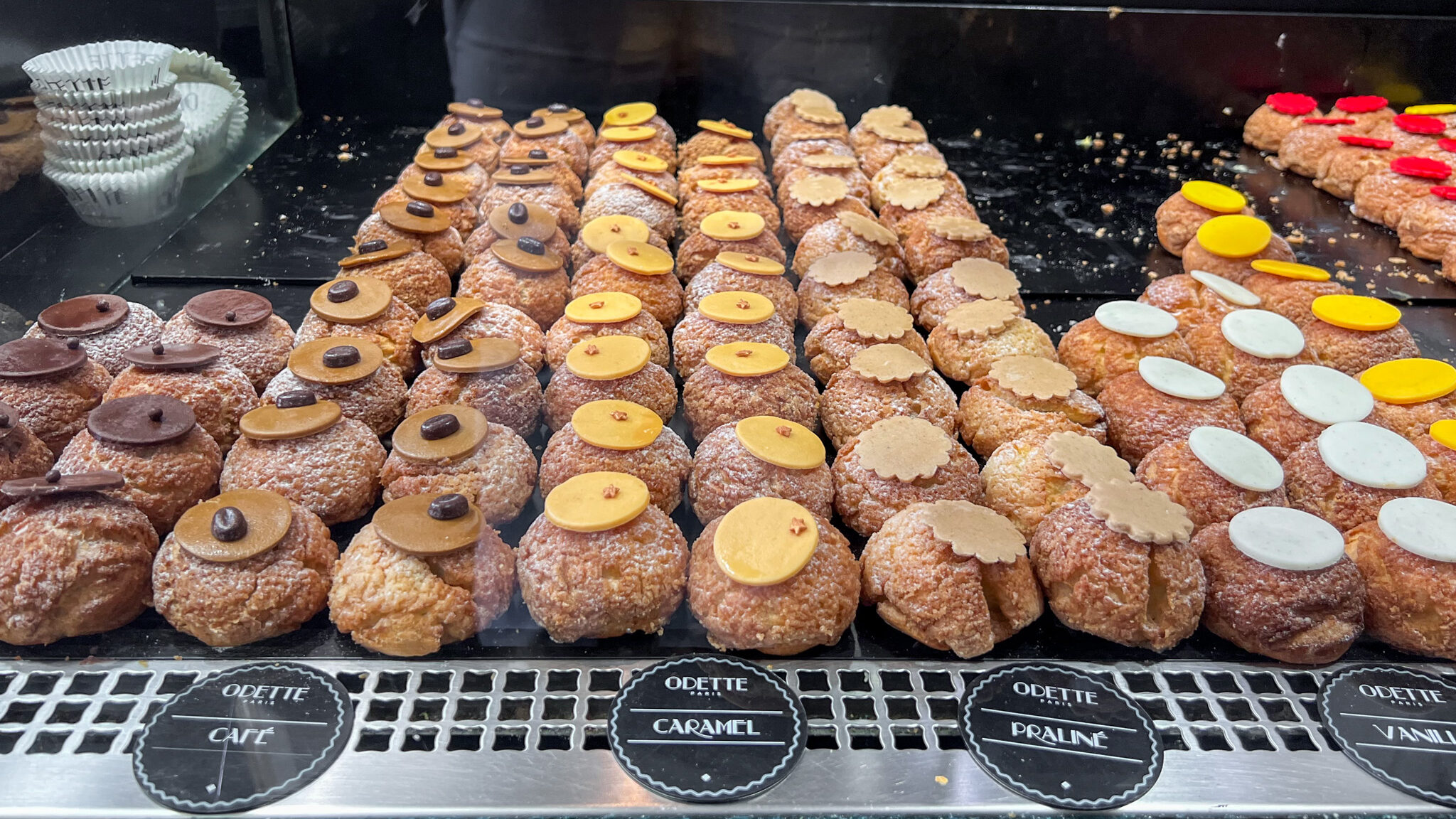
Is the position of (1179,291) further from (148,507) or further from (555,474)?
(148,507)

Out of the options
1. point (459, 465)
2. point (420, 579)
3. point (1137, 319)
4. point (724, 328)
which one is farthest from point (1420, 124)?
point (420, 579)

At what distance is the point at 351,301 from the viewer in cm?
343

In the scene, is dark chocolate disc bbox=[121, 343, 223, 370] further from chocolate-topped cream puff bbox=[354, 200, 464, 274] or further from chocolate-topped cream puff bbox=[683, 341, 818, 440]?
chocolate-topped cream puff bbox=[683, 341, 818, 440]

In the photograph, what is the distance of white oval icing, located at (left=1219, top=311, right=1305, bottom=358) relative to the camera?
344cm

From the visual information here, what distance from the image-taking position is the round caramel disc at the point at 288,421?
272cm

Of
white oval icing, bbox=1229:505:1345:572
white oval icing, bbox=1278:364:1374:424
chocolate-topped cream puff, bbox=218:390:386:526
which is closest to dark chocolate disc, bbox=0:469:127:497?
chocolate-topped cream puff, bbox=218:390:386:526

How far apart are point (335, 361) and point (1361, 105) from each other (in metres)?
5.89

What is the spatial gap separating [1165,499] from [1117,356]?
1.00 m

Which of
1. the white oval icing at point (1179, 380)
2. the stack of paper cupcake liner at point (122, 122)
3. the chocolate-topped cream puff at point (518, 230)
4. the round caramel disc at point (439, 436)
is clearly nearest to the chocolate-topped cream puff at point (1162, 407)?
the white oval icing at point (1179, 380)

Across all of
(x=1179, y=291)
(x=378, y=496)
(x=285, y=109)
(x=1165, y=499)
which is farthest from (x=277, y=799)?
(x=285, y=109)

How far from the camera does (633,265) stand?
3734 millimetres

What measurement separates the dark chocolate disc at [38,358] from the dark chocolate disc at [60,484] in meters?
0.56

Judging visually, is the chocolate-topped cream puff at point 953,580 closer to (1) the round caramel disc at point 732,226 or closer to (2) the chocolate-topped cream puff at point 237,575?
(2) the chocolate-topped cream puff at point 237,575

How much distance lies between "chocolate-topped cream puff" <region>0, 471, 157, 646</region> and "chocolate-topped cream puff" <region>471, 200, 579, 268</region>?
A: 1.61m
